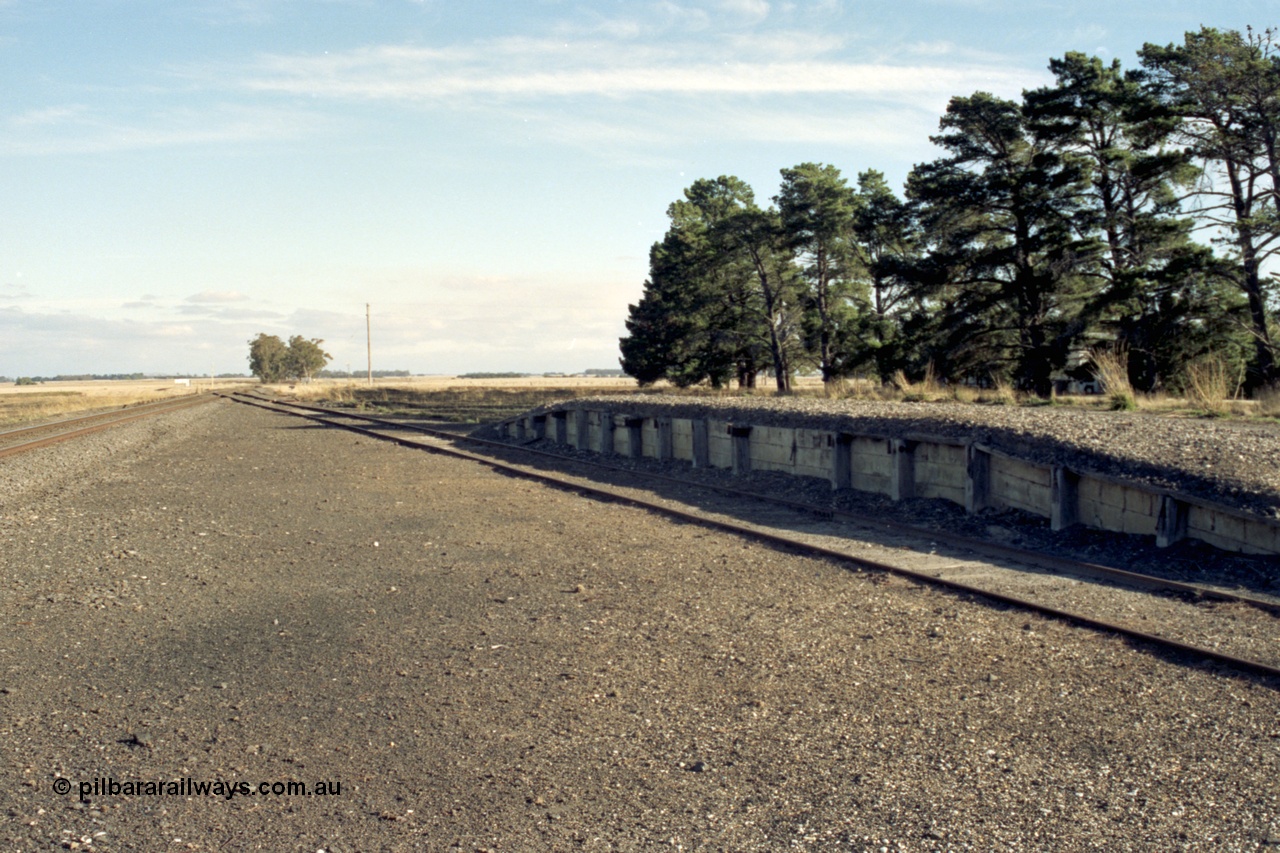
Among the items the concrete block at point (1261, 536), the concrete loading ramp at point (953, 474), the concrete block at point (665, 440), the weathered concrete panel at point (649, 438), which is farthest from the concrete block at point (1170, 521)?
the weathered concrete panel at point (649, 438)

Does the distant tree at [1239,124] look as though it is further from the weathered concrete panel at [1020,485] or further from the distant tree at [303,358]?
the distant tree at [303,358]

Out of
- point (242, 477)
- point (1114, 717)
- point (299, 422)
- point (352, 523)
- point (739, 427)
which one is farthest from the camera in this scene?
point (299, 422)

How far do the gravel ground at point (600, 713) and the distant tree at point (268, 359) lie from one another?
170 m

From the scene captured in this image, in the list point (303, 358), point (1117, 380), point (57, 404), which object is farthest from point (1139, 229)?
point (303, 358)

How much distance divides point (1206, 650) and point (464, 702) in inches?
184

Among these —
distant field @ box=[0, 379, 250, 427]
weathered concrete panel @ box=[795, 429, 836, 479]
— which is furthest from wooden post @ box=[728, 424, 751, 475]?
distant field @ box=[0, 379, 250, 427]

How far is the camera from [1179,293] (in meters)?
23.5

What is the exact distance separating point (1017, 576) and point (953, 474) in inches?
152

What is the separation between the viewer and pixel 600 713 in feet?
17.1

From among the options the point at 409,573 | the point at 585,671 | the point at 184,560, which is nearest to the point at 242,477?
the point at 184,560

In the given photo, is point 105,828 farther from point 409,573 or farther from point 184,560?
point 184,560

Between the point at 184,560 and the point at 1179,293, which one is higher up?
the point at 1179,293

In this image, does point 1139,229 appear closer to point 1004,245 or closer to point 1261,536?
point 1004,245

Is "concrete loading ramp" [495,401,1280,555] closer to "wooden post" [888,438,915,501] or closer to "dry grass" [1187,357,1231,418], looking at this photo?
"wooden post" [888,438,915,501]
